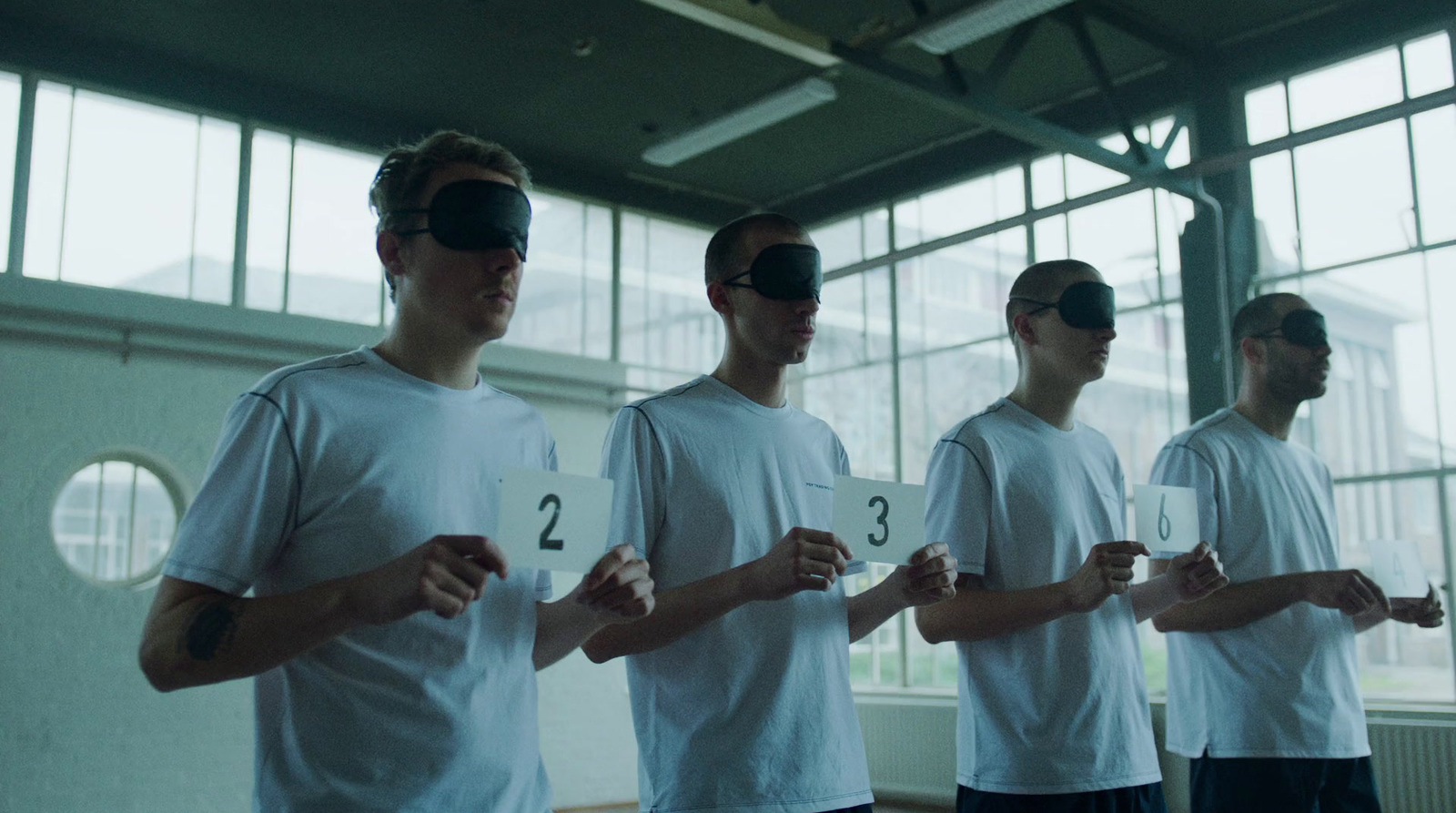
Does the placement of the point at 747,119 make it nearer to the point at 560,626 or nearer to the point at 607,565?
the point at 560,626

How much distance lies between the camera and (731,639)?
2.20 meters

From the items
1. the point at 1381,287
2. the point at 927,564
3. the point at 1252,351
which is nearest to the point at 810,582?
the point at 927,564

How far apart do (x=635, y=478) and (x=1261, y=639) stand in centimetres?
186

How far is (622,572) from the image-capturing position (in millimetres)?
1732

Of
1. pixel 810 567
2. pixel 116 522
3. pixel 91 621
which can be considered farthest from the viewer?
pixel 116 522

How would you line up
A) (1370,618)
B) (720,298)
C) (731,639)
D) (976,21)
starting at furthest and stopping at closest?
(976,21)
(1370,618)
(720,298)
(731,639)

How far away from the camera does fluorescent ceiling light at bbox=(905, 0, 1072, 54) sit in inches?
230

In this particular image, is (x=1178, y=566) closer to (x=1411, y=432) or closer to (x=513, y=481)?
(x=513, y=481)

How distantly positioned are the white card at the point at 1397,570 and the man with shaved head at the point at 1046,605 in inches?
30.3

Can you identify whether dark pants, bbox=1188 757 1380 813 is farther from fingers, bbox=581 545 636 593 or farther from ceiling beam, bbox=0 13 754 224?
ceiling beam, bbox=0 13 754 224

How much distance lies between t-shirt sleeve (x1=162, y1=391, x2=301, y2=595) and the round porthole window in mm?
6749

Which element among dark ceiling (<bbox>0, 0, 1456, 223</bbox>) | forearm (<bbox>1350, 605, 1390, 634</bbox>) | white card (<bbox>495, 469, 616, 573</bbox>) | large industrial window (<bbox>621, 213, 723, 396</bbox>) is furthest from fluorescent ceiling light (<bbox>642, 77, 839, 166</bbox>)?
white card (<bbox>495, 469, 616, 573</bbox>)

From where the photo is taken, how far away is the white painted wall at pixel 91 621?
7.14 m

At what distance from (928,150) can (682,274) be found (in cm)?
263
